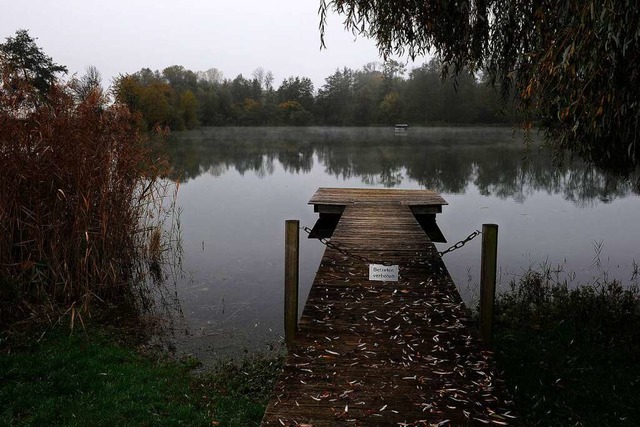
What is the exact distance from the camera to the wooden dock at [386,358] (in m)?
2.73

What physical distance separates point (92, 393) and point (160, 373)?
0.72 meters

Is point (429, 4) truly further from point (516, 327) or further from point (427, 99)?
point (427, 99)

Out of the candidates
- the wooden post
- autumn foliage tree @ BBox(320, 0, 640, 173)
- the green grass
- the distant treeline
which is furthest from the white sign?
the distant treeline

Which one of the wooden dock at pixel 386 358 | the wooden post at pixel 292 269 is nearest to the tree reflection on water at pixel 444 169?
the wooden post at pixel 292 269

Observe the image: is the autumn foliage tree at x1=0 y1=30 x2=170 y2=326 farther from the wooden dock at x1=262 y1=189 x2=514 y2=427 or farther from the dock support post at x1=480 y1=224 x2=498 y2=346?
the dock support post at x1=480 y1=224 x2=498 y2=346

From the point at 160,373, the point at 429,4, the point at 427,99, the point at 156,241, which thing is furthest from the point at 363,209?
the point at 427,99

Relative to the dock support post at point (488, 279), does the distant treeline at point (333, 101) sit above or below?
above

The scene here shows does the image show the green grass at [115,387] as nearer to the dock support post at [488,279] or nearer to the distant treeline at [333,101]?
the dock support post at [488,279]

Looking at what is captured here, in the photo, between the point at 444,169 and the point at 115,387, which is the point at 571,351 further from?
the point at 444,169

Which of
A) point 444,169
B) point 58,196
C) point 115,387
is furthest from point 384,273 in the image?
point 444,169

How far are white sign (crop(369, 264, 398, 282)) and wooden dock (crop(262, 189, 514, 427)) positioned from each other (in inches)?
3.6

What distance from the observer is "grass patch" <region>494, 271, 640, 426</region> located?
4.16m

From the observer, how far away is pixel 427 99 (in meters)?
65.9

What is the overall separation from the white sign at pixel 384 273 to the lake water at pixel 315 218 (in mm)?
1618
